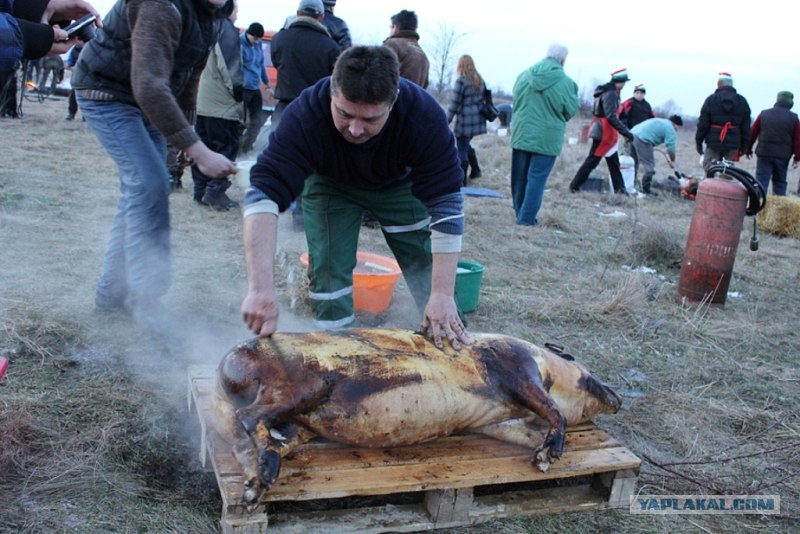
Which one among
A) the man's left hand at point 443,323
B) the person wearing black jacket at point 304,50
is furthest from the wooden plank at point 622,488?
the person wearing black jacket at point 304,50

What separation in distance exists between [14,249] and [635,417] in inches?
180

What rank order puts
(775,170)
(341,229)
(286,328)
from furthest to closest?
1. (775,170)
2. (286,328)
3. (341,229)

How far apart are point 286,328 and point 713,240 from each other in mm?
3580

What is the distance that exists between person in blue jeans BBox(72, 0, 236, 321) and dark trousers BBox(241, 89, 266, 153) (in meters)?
4.77

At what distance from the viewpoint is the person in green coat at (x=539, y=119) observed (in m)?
7.95

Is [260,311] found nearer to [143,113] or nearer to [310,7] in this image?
[143,113]

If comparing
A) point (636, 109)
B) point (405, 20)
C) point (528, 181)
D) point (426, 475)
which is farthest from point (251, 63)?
point (636, 109)

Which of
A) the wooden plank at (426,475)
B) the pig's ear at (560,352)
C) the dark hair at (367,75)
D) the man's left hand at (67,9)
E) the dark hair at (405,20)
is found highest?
the dark hair at (405,20)

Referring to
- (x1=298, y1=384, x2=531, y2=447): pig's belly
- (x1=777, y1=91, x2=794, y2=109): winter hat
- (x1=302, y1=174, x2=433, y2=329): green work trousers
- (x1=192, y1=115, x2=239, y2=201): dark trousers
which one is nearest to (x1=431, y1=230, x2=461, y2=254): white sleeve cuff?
(x1=302, y1=174, x2=433, y2=329): green work trousers

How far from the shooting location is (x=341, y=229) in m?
3.57

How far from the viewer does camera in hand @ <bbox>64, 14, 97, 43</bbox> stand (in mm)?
3533

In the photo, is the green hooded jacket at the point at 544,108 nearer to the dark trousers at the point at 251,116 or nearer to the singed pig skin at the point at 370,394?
the dark trousers at the point at 251,116

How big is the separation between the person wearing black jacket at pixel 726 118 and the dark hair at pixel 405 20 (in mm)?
6357

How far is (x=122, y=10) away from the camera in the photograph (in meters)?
3.60
